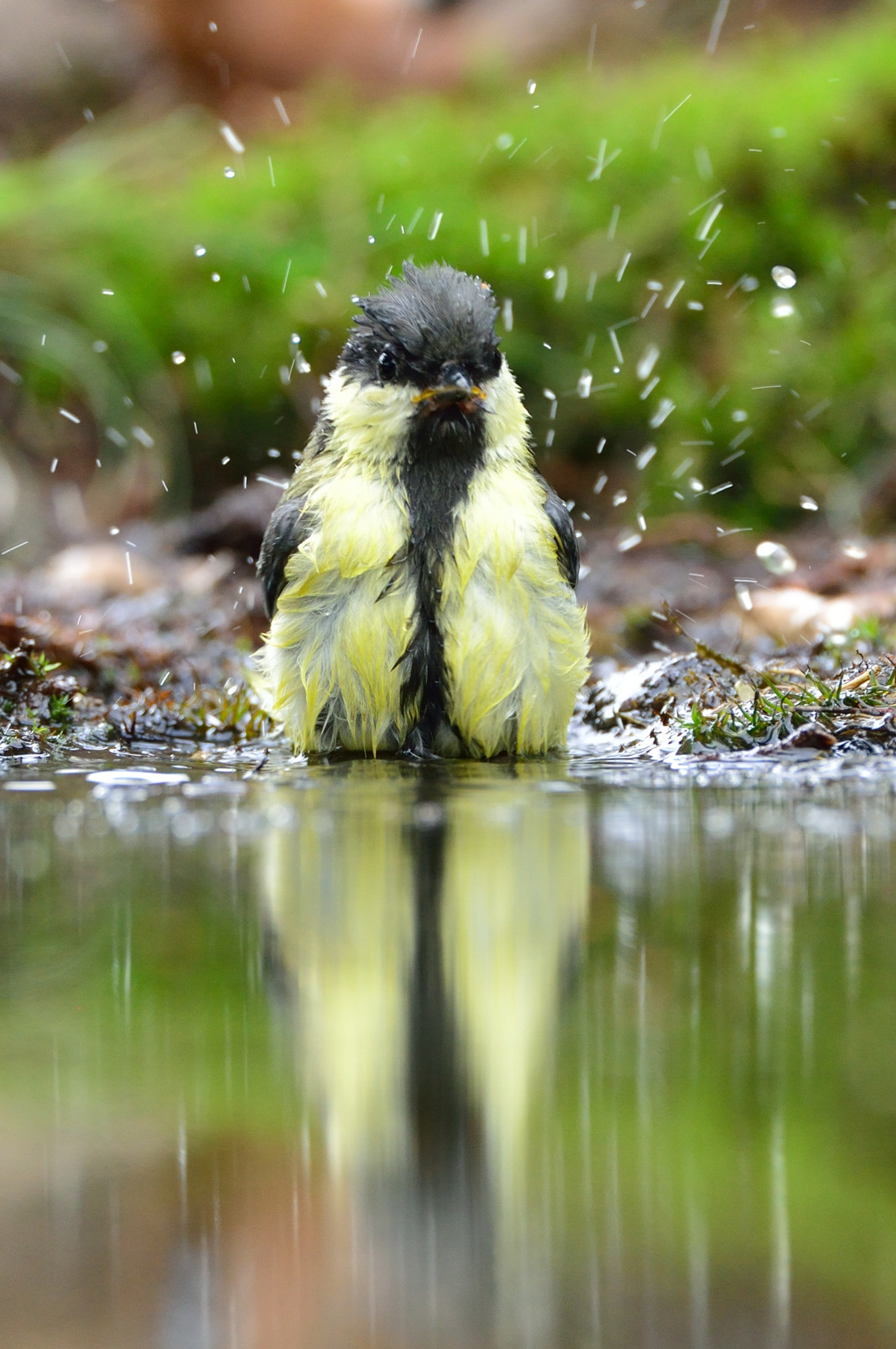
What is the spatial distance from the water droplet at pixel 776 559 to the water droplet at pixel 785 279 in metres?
1.37

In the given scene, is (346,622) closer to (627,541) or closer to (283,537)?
(283,537)

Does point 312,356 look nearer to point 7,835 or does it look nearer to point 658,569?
point 658,569

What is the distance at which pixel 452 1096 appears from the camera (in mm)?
1352

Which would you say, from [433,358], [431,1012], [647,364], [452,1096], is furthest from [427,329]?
[647,364]

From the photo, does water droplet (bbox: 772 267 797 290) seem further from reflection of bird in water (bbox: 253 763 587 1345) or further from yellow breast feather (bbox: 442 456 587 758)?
reflection of bird in water (bbox: 253 763 587 1345)

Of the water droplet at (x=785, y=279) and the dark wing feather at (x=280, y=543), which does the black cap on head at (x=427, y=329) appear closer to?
the dark wing feather at (x=280, y=543)

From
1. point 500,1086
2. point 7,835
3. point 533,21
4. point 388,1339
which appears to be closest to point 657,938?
point 500,1086

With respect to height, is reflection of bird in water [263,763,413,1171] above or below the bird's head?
below

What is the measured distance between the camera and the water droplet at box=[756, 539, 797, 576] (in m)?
6.07

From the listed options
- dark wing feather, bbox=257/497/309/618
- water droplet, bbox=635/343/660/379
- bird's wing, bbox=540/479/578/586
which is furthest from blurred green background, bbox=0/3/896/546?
dark wing feather, bbox=257/497/309/618

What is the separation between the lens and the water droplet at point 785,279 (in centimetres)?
721

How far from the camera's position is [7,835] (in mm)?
2688

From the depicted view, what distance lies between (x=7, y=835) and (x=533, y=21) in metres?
10.1

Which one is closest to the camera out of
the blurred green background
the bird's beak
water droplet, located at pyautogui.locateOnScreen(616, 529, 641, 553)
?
the bird's beak
